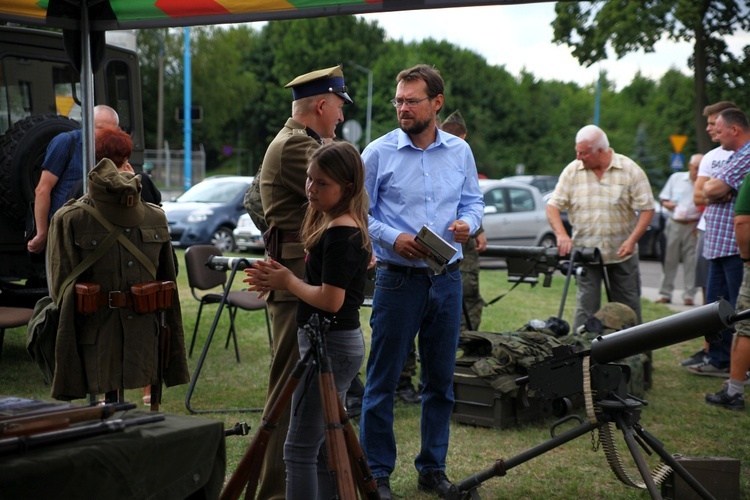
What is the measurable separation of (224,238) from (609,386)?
13175mm

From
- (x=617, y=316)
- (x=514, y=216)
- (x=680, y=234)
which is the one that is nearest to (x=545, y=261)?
(x=617, y=316)

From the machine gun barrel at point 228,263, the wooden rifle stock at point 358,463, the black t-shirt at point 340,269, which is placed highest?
the black t-shirt at point 340,269

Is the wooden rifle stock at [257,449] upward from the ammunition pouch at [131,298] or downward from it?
downward

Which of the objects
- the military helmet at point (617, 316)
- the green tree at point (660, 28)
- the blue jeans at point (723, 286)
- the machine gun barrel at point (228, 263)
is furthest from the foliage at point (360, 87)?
the machine gun barrel at point (228, 263)

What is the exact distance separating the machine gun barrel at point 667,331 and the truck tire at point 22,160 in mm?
4937

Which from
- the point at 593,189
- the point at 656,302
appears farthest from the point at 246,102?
the point at 593,189

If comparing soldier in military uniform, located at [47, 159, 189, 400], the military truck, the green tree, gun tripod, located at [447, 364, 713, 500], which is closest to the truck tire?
the military truck

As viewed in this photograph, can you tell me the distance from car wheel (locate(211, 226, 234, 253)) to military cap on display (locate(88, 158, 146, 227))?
39.4 feet

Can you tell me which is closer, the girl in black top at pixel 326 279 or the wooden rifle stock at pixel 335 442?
the wooden rifle stock at pixel 335 442

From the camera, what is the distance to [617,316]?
6699 mm

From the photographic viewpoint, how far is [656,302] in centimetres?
1173

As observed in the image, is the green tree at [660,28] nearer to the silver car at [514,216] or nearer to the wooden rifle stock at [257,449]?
the silver car at [514,216]

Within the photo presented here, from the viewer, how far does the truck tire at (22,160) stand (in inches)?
265

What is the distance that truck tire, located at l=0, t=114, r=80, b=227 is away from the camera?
673cm
